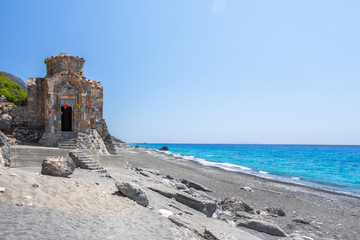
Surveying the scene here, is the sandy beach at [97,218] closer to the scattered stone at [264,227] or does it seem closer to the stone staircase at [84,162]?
the scattered stone at [264,227]

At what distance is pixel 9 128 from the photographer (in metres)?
17.5

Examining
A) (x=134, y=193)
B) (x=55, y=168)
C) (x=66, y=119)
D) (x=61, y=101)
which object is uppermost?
(x=61, y=101)

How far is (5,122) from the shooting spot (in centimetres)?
1723

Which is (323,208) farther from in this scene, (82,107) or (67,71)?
(67,71)

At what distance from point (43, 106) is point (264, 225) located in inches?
713

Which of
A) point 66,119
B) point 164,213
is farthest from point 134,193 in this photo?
point 66,119

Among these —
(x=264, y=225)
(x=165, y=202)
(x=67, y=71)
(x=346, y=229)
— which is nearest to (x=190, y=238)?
(x=165, y=202)

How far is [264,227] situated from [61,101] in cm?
1638

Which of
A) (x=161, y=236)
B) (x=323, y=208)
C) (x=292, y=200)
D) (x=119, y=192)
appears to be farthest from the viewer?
(x=292, y=200)

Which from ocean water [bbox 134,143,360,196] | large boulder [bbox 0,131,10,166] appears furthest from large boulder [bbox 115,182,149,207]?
ocean water [bbox 134,143,360,196]

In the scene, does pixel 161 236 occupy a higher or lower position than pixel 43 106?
lower

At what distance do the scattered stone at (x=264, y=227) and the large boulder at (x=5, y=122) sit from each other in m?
17.9

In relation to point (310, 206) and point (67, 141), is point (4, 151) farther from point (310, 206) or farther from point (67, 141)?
point (310, 206)

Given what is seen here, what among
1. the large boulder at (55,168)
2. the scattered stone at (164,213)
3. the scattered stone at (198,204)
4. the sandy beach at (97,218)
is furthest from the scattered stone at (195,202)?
the large boulder at (55,168)
